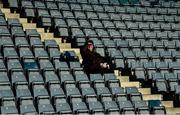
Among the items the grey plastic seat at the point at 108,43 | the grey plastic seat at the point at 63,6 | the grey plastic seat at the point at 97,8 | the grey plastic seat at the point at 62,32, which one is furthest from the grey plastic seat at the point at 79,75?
the grey plastic seat at the point at 97,8

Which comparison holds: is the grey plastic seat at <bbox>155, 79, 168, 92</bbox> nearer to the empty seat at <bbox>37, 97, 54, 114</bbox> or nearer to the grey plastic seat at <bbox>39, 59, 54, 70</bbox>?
the grey plastic seat at <bbox>39, 59, 54, 70</bbox>

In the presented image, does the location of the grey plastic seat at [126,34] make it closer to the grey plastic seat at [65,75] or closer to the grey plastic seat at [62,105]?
the grey plastic seat at [65,75]

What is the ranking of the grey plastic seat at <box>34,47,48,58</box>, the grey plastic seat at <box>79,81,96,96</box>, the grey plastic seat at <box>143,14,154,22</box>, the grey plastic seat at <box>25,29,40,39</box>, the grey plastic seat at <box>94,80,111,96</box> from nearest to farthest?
1. the grey plastic seat at <box>79,81,96,96</box>
2. the grey plastic seat at <box>94,80,111,96</box>
3. the grey plastic seat at <box>34,47,48,58</box>
4. the grey plastic seat at <box>25,29,40,39</box>
5. the grey plastic seat at <box>143,14,154,22</box>

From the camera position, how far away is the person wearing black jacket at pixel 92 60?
917cm

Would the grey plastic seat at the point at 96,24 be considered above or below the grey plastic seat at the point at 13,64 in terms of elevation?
above

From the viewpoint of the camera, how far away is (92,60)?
9.18 metres

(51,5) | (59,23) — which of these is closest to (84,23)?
(59,23)

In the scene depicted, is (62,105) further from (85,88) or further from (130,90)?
(130,90)

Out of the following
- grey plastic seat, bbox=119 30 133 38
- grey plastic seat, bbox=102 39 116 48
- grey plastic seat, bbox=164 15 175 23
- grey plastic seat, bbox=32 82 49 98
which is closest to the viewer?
grey plastic seat, bbox=32 82 49 98

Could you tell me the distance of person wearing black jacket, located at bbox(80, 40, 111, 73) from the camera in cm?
917

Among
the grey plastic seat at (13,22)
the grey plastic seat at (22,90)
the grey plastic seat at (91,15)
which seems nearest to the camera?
the grey plastic seat at (22,90)

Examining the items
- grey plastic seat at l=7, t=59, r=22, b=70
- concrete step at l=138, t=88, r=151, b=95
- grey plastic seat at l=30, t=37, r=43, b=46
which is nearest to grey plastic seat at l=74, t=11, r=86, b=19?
grey plastic seat at l=30, t=37, r=43, b=46

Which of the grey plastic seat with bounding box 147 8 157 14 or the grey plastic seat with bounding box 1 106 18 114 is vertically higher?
the grey plastic seat with bounding box 147 8 157 14

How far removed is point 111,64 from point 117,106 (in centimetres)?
214
